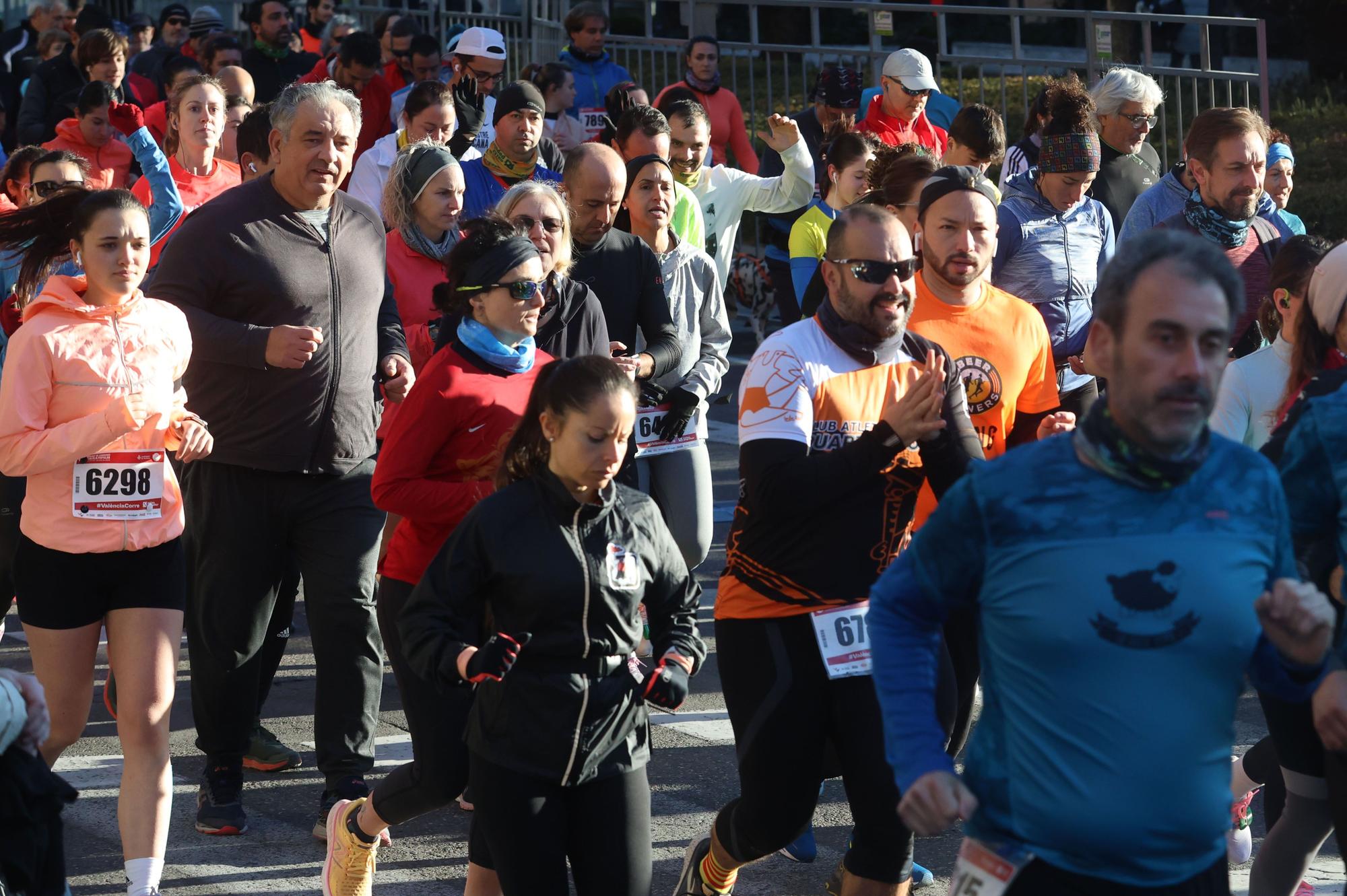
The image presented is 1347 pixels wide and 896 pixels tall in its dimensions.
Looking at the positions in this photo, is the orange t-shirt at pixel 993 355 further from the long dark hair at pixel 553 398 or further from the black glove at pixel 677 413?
the black glove at pixel 677 413

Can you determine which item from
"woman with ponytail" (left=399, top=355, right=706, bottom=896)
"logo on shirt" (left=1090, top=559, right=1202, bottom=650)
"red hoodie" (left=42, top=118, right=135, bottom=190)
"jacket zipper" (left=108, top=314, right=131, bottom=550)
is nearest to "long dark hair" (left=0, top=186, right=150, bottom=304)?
"jacket zipper" (left=108, top=314, right=131, bottom=550)

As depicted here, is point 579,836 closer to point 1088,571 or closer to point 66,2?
point 1088,571

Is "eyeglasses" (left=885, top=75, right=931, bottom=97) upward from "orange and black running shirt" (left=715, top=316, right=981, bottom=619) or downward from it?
upward

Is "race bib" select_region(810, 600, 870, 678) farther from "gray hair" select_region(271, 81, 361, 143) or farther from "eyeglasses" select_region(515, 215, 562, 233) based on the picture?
"gray hair" select_region(271, 81, 361, 143)

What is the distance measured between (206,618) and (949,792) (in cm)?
333

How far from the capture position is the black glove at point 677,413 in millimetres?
6625

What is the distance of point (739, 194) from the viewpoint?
8.71 m

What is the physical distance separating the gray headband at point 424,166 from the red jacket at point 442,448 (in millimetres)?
1747

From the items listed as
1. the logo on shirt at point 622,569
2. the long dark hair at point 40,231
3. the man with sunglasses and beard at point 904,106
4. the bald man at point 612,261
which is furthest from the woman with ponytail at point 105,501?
the man with sunglasses and beard at point 904,106

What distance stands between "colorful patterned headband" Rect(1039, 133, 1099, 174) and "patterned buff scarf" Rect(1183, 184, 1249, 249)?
427mm

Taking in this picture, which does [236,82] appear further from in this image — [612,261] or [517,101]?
[612,261]

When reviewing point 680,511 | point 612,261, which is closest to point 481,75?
point 612,261

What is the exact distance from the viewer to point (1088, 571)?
2.84 meters

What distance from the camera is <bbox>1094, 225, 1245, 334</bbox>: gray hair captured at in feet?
9.46
